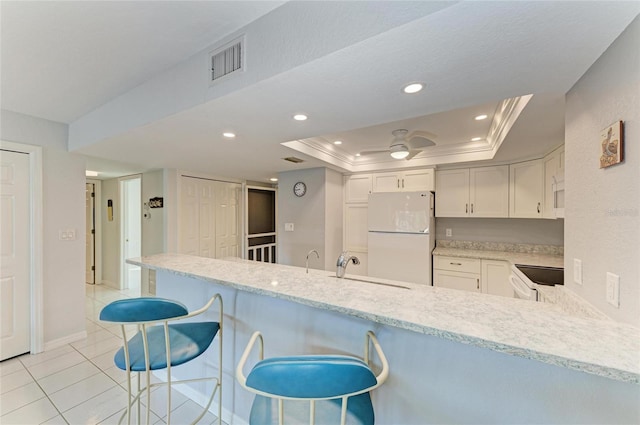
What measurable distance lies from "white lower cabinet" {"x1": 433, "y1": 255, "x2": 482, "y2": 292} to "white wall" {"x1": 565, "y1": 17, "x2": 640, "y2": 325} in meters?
2.15

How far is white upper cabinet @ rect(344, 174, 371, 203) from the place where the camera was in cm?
414

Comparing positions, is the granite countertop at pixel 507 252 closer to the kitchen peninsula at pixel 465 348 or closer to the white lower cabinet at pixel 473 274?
the white lower cabinet at pixel 473 274

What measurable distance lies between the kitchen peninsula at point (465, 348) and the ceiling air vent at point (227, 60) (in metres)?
1.15

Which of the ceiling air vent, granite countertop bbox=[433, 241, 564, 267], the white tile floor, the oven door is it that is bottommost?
the white tile floor

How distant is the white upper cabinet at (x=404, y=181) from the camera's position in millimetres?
3726

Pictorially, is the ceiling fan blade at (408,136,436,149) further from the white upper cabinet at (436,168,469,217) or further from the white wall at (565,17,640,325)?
the white upper cabinet at (436,168,469,217)

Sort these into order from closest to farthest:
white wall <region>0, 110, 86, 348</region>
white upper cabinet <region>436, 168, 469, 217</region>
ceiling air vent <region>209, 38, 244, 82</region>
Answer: ceiling air vent <region>209, 38, 244, 82</region>, white wall <region>0, 110, 86, 348</region>, white upper cabinet <region>436, 168, 469, 217</region>

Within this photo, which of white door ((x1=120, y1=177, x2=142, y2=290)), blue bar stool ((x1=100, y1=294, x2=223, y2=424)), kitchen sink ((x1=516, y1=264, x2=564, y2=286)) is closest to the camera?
blue bar stool ((x1=100, y1=294, x2=223, y2=424))

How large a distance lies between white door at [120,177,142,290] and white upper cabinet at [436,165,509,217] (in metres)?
5.15

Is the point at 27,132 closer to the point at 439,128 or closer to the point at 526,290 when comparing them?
the point at 439,128

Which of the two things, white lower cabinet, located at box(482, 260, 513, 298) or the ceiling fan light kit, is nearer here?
the ceiling fan light kit

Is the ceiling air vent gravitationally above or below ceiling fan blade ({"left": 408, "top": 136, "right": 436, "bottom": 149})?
above

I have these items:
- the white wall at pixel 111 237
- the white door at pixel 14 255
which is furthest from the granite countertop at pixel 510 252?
the white wall at pixel 111 237

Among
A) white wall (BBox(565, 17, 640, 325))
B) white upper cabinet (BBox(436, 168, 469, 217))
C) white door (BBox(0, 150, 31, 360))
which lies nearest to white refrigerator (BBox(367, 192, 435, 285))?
white upper cabinet (BBox(436, 168, 469, 217))
